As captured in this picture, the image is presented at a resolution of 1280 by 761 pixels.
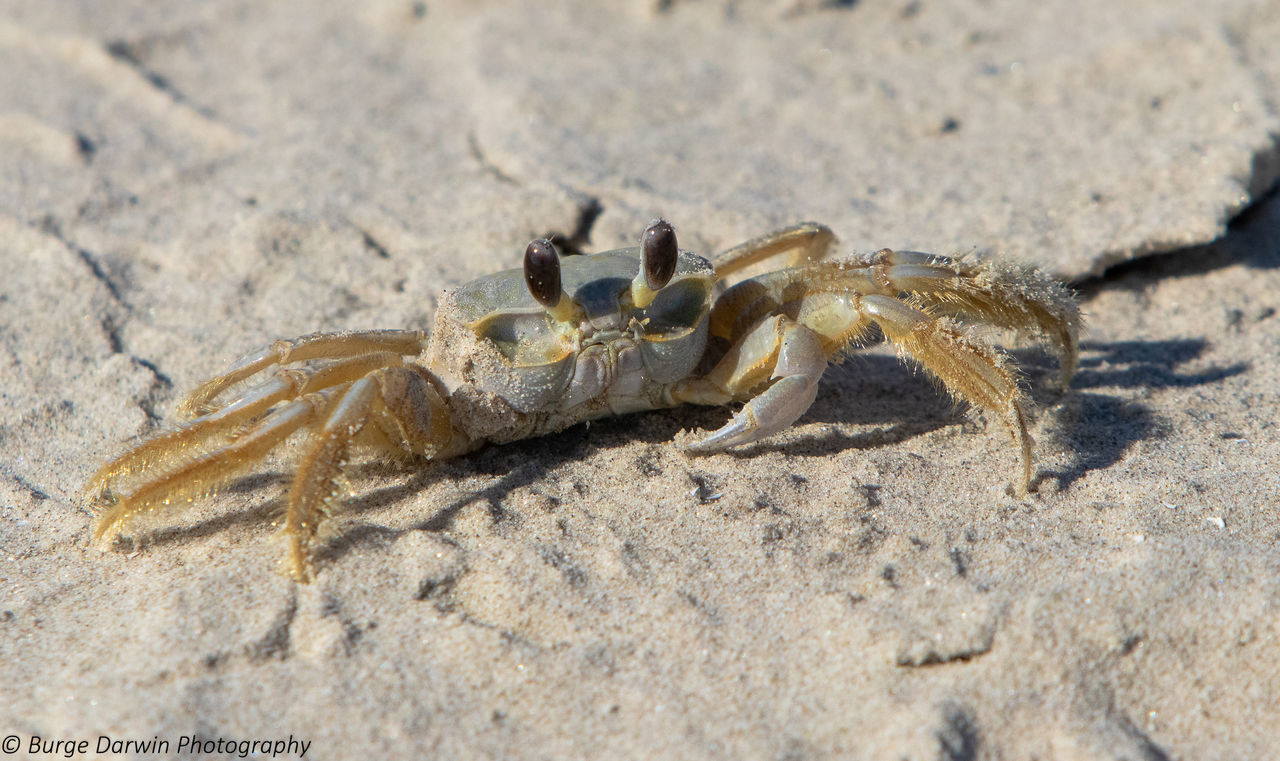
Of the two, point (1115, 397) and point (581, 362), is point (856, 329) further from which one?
point (1115, 397)

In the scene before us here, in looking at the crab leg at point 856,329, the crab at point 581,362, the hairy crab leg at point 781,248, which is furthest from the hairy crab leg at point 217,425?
the hairy crab leg at point 781,248

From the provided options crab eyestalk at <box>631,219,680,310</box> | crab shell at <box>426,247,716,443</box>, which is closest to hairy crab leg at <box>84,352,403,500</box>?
crab shell at <box>426,247,716,443</box>

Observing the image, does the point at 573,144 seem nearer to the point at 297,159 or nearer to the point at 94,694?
the point at 297,159

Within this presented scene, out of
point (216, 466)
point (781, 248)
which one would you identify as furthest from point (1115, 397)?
point (216, 466)

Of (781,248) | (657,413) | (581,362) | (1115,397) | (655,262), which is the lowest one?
(1115,397)

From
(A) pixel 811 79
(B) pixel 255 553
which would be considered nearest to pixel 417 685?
(B) pixel 255 553

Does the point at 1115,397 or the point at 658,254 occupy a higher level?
the point at 658,254

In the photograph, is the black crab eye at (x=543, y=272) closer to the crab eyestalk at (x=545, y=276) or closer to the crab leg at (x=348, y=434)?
the crab eyestalk at (x=545, y=276)

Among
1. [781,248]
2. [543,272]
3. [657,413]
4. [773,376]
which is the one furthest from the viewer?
[781,248]
